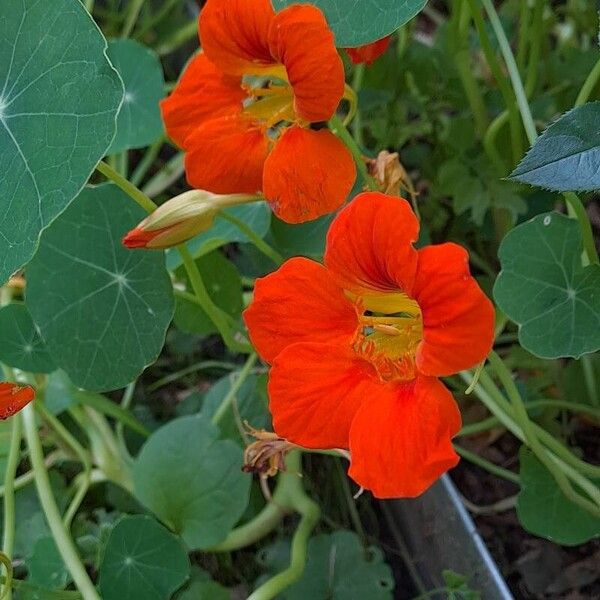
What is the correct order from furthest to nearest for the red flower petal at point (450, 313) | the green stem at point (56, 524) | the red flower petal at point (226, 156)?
the green stem at point (56, 524), the red flower petal at point (226, 156), the red flower petal at point (450, 313)

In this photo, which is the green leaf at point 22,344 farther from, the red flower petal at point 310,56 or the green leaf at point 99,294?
the red flower petal at point 310,56

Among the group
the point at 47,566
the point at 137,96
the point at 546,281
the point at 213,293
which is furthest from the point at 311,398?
the point at 137,96

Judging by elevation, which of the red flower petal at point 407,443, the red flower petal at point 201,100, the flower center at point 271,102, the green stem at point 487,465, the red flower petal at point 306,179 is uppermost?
the red flower petal at point 201,100

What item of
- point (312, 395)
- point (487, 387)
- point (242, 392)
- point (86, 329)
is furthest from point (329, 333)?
point (242, 392)

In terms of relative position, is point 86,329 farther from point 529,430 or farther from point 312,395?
point 529,430

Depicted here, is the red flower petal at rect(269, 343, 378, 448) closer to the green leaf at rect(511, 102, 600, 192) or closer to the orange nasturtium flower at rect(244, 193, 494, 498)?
the orange nasturtium flower at rect(244, 193, 494, 498)

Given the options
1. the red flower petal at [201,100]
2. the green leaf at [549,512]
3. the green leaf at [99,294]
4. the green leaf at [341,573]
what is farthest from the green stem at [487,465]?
the red flower petal at [201,100]

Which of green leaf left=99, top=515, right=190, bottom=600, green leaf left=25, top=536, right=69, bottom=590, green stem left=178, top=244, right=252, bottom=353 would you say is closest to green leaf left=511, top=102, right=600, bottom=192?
green stem left=178, top=244, right=252, bottom=353
